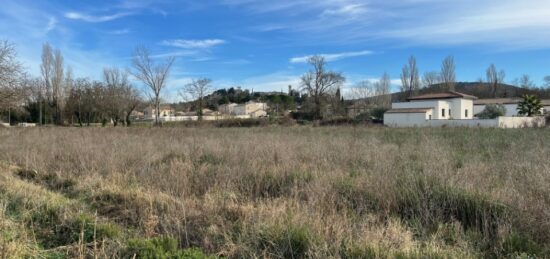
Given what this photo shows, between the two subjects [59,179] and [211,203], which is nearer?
[211,203]

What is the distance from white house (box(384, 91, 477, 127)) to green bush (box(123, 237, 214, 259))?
2170 inches

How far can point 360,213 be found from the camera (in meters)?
5.31

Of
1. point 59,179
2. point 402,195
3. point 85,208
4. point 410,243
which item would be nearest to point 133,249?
point 85,208

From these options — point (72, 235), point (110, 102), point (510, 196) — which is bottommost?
point (72, 235)

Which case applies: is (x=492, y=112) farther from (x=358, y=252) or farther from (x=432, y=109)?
(x=358, y=252)

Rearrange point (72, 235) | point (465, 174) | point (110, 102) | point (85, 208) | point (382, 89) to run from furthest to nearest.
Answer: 1. point (382, 89)
2. point (110, 102)
3. point (465, 174)
4. point (85, 208)
5. point (72, 235)

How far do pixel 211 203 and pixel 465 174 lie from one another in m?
4.59

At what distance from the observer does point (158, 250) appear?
3.75 meters

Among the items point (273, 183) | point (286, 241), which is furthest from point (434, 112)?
point (286, 241)

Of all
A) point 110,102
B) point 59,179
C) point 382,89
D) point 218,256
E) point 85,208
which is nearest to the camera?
point 218,256

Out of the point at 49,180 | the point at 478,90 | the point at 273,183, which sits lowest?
the point at 49,180

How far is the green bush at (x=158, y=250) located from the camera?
12.0 ft

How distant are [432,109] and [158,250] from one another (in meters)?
63.3

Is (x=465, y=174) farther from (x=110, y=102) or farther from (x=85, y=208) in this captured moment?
(x=110, y=102)
